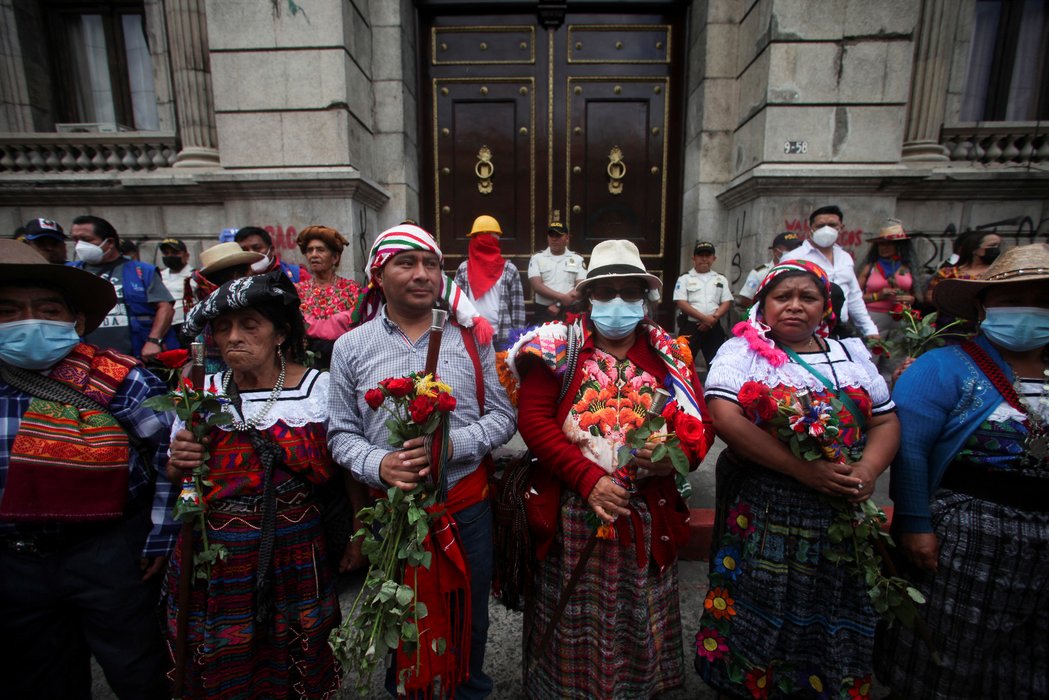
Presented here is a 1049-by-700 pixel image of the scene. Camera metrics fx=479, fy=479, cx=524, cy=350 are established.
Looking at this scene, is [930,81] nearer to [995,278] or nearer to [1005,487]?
[995,278]

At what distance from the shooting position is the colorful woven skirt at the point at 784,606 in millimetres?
1907

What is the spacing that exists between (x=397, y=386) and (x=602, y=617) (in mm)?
1269

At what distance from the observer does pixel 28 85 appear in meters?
6.39

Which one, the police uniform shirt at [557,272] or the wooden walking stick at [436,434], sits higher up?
the police uniform shirt at [557,272]

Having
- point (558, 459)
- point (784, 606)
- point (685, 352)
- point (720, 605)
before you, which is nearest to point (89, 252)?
point (558, 459)

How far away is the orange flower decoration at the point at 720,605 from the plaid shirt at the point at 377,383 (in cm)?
118

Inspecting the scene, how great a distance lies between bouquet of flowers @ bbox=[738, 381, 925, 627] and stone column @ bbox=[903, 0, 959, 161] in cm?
601

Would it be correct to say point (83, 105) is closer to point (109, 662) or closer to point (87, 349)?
point (87, 349)

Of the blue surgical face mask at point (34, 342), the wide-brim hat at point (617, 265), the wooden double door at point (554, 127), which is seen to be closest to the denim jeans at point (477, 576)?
the wide-brim hat at point (617, 265)

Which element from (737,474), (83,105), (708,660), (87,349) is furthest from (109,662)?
(83,105)

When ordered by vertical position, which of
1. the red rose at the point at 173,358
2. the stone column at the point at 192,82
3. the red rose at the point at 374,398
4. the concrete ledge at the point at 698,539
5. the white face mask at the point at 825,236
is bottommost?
the concrete ledge at the point at 698,539

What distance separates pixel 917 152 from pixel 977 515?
586 cm

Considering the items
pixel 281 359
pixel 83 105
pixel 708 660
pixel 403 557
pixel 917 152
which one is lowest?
pixel 708 660

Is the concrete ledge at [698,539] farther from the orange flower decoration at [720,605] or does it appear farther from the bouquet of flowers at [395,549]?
the bouquet of flowers at [395,549]
